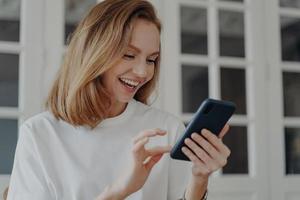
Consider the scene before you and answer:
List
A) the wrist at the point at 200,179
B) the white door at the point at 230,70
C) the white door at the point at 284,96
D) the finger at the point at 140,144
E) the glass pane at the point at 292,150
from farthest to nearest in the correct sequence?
1. the glass pane at the point at 292,150
2. the white door at the point at 284,96
3. the white door at the point at 230,70
4. the wrist at the point at 200,179
5. the finger at the point at 140,144

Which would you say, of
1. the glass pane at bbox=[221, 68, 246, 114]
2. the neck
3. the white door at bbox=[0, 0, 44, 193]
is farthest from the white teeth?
the glass pane at bbox=[221, 68, 246, 114]

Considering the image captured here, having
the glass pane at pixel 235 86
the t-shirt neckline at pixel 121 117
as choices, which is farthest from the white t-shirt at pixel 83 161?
the glass pane at pixel 235 86

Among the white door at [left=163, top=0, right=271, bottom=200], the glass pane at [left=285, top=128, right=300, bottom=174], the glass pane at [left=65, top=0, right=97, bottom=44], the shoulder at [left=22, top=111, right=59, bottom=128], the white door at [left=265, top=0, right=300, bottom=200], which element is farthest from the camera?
the glass pane at [left=285, top=128, right=300, bottom=174]

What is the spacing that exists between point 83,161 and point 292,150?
1799mm

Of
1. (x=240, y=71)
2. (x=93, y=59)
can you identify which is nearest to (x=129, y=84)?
(x=93, y=59)

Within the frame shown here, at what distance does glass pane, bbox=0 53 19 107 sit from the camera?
2080mm

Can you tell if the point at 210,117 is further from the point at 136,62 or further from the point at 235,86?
the point at 235,86

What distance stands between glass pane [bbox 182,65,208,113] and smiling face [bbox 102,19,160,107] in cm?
130

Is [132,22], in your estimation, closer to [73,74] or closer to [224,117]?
[73,74]

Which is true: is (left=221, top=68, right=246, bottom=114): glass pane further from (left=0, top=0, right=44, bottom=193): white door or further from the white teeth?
the white teeth

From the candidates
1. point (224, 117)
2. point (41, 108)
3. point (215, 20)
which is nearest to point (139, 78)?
point (224, 117)

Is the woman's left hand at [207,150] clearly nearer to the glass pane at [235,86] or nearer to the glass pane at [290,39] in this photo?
the glass pane at [235,86]

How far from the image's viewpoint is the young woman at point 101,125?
3.67 feet

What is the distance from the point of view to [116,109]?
127 centimetres
